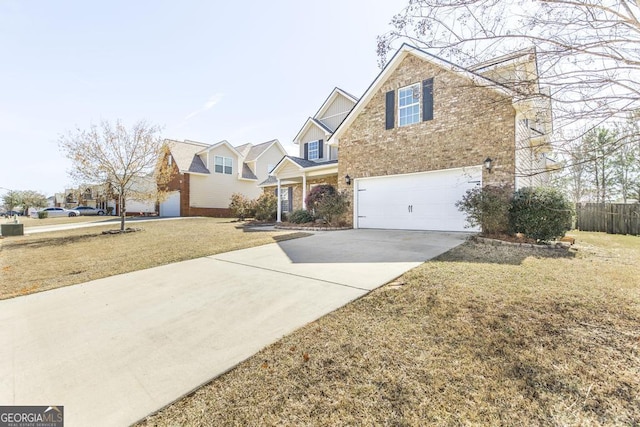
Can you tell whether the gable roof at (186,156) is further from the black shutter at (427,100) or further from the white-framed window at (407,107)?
the black shutter at (427,100)

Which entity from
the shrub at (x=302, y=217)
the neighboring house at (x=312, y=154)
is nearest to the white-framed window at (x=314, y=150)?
the neighboring house at (x=312, y=154)

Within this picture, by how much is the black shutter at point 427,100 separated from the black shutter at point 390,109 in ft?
3.97

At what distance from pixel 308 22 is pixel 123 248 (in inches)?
350

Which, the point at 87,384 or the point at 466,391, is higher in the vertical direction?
the point at 466,391

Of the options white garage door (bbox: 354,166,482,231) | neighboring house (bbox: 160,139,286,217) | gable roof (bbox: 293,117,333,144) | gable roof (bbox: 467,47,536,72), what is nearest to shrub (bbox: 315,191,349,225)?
white garage door (bbox: 354,166,482,231)

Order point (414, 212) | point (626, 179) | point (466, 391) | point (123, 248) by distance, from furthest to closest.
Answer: point (626, 179)
point (414, 212)
point (123, 248)
point (466, 391)

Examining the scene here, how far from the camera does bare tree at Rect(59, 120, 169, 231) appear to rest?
11.9 meters

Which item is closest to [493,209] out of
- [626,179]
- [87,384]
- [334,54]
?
[334,54]

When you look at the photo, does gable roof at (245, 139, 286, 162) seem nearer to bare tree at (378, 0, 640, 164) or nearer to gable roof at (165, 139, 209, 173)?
gable roof at (165, 139, 209, 173)

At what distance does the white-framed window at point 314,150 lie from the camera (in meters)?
18.2

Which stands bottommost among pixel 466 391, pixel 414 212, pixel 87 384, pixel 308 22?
pixel 87 384

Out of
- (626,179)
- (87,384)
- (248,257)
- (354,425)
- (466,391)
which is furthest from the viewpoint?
(626,179)

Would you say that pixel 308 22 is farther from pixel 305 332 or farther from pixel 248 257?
pixel 305 332

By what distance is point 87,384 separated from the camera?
7.51 feet
